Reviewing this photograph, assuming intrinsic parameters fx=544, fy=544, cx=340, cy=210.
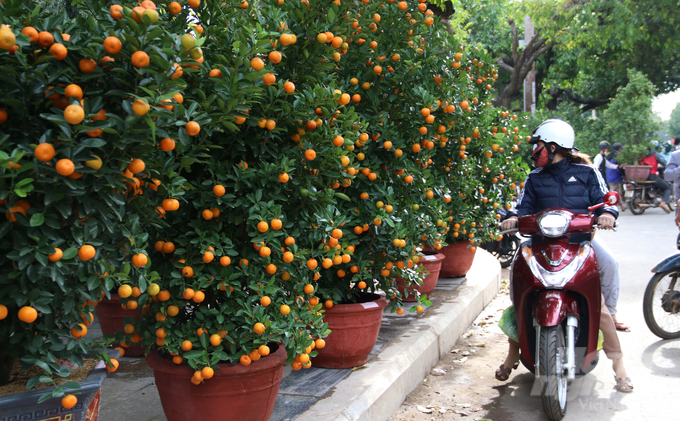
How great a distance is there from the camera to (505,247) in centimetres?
855

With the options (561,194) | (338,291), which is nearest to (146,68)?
(338,291)

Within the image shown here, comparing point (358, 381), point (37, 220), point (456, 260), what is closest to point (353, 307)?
point (358, 381)

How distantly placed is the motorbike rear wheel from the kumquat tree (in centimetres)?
1215

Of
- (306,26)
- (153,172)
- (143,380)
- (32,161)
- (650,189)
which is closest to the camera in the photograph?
(32,161)

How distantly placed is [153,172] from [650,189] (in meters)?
16.4

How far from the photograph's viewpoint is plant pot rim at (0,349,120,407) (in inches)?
75.5

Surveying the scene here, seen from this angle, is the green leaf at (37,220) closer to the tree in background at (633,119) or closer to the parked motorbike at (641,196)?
the parked motorbike at (641,196)

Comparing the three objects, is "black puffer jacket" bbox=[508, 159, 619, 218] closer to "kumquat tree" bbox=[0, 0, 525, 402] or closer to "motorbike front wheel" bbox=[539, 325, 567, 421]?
"kumquat tree" bbox=[0, 0, 525, 402]

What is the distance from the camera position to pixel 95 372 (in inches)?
90.1

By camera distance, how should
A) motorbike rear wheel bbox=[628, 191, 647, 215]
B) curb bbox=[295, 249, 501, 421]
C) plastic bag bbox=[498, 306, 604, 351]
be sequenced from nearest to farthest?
curb bbox=[295, 249, 501, 421], plastic bag bbox=[498, 306, 604, 351], motorbike rear wheel bbox=[628, 191, 647, 215]

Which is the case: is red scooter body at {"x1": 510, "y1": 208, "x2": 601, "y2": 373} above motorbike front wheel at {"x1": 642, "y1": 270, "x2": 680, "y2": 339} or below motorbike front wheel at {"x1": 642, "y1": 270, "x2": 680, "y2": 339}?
above

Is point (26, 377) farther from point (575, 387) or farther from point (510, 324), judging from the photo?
point (575, 387)

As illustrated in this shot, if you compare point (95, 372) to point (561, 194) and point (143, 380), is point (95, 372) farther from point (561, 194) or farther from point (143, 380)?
point (561, 194)

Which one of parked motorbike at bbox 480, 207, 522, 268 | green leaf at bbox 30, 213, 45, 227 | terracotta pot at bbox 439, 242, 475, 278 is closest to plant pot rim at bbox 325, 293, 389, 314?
green leaf at bbox 30, 213, 45, 227
